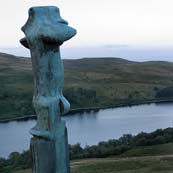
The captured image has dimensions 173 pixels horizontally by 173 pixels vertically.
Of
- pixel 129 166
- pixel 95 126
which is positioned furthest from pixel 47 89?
pixel 95 126

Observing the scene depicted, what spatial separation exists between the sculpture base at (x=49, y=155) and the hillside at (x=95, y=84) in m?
101

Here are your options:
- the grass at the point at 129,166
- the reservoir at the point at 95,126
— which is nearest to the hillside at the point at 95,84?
the reservoir at the point at 95,126

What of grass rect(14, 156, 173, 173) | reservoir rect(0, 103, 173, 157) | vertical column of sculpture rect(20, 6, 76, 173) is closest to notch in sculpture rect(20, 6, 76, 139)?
vertical column of sculpture rect(20, 6, 76, 173)

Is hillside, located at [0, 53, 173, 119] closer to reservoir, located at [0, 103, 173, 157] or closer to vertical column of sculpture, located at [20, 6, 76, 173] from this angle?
reservoir, located at [0, 103, 173, 157]

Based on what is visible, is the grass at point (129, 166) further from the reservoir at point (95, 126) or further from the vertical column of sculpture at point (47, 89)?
the vertical column of sculpture at point (47, 89)

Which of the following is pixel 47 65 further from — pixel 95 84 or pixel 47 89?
pixel 95 84

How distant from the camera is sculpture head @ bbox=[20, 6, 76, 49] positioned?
12.4 ft

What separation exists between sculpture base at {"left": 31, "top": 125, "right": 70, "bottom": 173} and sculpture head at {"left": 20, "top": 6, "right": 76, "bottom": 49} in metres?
0.83

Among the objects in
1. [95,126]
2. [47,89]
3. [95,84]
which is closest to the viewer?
[47,89]

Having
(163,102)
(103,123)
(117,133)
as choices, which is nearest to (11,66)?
(163,102)

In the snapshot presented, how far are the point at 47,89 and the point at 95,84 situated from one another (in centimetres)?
14550

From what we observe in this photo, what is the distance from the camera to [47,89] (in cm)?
392

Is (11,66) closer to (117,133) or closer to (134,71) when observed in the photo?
(134,71)

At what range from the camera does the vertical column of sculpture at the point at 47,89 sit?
3852mm
